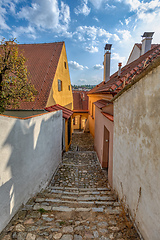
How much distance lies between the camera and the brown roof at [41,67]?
26.2 feet

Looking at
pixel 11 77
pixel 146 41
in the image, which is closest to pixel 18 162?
pixel 11 77

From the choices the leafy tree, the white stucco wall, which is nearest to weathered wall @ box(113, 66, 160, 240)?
the white stucco wall

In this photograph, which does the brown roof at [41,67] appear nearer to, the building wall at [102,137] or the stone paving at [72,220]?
the building wall at [102,137]

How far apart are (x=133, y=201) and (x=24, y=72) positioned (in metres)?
6.11

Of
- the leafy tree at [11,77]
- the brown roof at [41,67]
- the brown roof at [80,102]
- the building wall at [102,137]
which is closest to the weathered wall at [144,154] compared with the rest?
the building wall at [102,137]

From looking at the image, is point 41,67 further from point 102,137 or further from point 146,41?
point 146,41

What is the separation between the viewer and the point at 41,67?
9859 mm

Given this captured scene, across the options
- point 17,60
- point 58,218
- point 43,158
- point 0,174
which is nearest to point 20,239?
point 58,218

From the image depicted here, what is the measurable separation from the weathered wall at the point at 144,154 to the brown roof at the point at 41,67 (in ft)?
19.4

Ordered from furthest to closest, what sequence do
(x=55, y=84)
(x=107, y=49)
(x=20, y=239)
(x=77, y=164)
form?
(x=107, y=49), (x=55, y=84), (x=77, y=164), (x=20, y=239)

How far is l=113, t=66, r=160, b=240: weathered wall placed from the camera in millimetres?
1932

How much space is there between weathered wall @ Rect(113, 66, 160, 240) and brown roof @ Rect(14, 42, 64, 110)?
19.4 feet

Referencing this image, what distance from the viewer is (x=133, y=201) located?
2.69 meters

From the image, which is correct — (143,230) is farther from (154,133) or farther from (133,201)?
(154,133)
